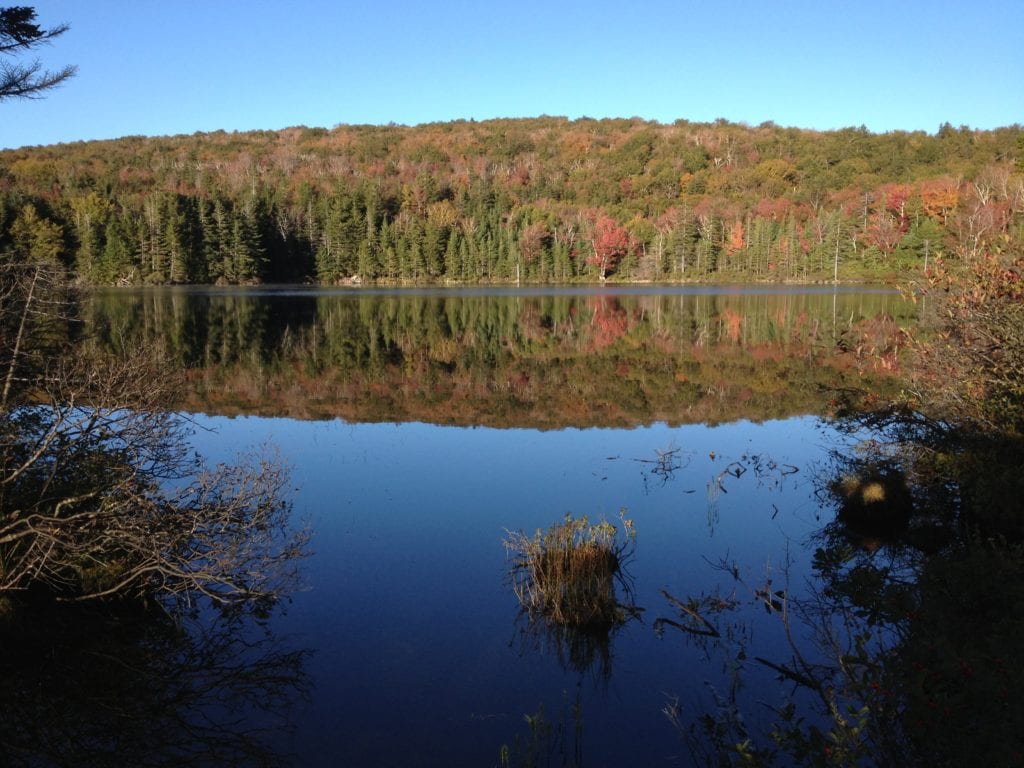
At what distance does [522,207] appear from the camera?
90562 millimetres

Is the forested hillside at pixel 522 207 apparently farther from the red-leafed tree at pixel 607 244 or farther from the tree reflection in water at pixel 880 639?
the tree reflection in water at pixel 880 639

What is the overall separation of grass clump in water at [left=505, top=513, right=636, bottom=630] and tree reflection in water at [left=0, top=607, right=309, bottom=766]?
2.12 m

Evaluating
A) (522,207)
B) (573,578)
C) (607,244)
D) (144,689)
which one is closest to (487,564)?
(573,578)

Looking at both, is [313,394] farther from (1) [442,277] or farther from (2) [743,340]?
(1) [442,277]

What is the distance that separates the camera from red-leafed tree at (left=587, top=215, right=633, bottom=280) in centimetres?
8162

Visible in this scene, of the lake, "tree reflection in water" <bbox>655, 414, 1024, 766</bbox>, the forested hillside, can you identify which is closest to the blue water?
the lake

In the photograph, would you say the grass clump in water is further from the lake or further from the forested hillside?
the forested hillside

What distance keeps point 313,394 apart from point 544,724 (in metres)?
14.8

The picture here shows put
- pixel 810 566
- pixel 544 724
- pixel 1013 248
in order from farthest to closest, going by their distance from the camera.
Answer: pixel 1013 248
pixel 810 566
pixel 544 724

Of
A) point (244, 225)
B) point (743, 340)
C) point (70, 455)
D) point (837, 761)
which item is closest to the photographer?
point (837, 761)

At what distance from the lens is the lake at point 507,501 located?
17.9ft

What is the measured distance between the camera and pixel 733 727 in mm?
5145

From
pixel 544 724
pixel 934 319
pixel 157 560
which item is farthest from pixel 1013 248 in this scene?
pixel 157 560

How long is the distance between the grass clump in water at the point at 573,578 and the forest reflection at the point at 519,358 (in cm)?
581
